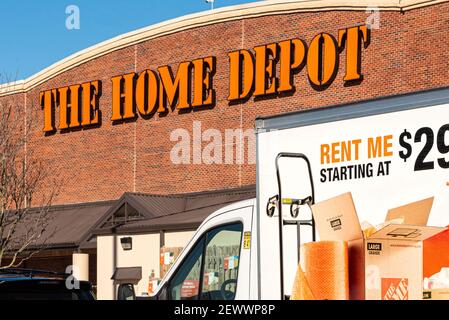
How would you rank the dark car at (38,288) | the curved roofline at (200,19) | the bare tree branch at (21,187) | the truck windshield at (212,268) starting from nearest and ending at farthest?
the truck windshield at (212,268)
the dark car at (38,288)
the curved roofline at (200,19)
the bare tree branch at (21,187)

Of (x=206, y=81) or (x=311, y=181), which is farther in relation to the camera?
(x=206, y=81)

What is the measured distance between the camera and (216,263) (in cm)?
966

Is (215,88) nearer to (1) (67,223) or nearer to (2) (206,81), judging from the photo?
(2) (206,81)

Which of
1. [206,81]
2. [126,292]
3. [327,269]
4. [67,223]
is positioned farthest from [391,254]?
[67,223]

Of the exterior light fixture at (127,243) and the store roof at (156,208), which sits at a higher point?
the store roof at (156,208)

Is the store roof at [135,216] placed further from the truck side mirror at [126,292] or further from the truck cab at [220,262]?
the truck side mirror at [126,292]

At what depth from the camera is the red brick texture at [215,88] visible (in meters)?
31.2

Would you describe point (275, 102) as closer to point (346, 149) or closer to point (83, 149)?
point (83, 149)

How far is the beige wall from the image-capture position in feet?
105

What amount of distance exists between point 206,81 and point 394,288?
100ft

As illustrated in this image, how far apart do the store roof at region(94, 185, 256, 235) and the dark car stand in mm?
19653

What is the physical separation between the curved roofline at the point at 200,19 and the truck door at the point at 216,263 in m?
22.7

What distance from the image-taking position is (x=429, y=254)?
24.0 ft

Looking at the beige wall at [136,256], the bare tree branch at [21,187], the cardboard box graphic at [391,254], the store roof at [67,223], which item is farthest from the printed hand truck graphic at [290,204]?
the store roof at [67,223]
